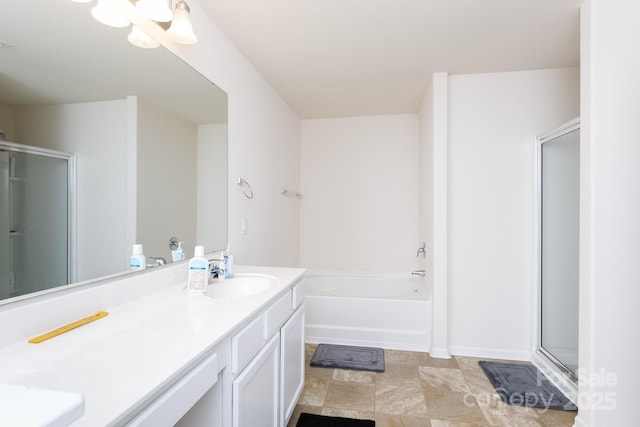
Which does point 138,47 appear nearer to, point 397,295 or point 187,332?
point 187,332

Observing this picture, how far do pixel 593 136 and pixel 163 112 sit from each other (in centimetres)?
220

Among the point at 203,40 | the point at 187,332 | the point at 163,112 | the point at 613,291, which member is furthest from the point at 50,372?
the point at 613,291

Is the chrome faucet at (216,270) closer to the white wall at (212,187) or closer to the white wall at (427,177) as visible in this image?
the white wall at (212,187)

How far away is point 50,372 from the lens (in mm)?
696

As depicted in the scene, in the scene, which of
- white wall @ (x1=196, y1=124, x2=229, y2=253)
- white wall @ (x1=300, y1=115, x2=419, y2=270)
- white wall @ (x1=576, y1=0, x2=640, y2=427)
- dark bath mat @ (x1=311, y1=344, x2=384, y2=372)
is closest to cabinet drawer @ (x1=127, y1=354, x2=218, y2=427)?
white wall @ (x1=196, y1=124, x2=229, y2=253)

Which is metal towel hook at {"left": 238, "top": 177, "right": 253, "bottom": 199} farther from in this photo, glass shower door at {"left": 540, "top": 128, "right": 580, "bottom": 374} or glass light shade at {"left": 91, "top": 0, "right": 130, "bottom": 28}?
glass shower door at {"left": 540, "top": 128, "right": 580, "bottom": 374}

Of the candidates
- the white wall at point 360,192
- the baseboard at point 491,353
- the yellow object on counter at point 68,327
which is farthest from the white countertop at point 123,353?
the white wall at point 360,192

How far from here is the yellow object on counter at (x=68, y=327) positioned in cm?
87

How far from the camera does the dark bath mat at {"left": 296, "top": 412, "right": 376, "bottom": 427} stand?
5.72 feet

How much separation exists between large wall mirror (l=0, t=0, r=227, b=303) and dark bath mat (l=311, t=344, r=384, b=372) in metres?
1.47

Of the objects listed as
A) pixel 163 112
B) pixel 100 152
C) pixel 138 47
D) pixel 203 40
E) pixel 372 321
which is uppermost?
pixel 203 40

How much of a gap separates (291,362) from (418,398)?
957mm

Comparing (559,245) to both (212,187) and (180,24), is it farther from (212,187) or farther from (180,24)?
(180,24)

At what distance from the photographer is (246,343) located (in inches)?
43.3
